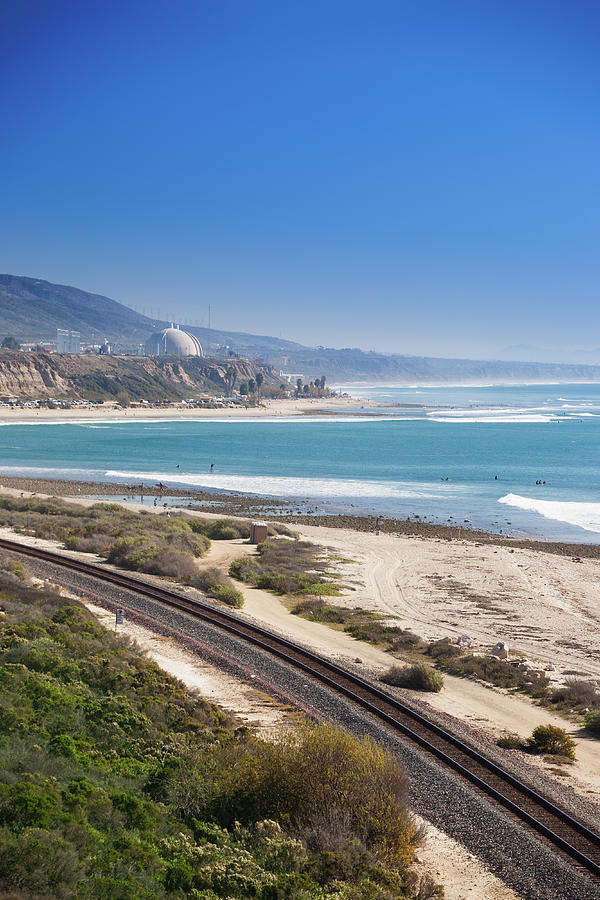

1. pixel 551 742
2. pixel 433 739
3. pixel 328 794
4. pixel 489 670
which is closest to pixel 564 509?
pixel 489 670

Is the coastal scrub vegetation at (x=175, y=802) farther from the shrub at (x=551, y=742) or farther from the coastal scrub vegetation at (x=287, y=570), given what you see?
the coastal scrub vegetation at (x=287, y=570)

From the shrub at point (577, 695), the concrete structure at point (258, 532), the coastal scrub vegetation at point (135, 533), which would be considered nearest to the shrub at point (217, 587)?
the coastal scrub vegetation at point (135, 533)

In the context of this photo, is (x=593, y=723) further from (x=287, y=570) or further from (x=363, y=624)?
(x=287, y=570)

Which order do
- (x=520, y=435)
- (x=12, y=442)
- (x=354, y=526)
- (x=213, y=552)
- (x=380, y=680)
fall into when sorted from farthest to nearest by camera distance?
1. (x=520, y=435)
2. (x=12, y=442)
3. (x=354, y=526)
4. (x=213, y=552)
5. (x=380, y=680)

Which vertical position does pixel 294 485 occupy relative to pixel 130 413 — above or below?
below

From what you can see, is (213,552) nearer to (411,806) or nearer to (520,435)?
(411,806)

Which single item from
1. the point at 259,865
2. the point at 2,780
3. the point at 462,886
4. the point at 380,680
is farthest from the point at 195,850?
the point at 380,680
